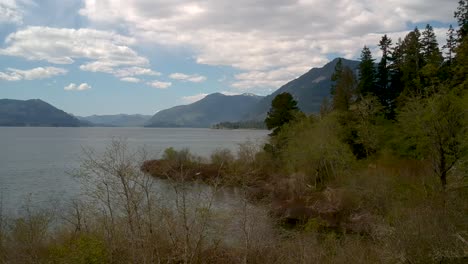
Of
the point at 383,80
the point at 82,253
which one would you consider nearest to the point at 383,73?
the point at 383,80

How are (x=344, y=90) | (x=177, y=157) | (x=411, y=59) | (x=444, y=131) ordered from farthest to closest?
(x=177, y=157)
(x=344, y=90)
(x=411, y=59)
(x=444, y=131)

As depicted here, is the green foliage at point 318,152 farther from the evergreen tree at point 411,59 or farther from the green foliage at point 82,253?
the green foliage at point 82,253

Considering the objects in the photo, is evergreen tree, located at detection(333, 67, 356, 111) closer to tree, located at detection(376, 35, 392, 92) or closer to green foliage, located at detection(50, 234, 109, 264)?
tree, located at detection(376, 35, 392, 92)

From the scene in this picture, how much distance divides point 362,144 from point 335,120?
4529 millimetres

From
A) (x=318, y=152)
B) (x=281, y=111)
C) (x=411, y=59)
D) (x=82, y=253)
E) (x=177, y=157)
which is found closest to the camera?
(x=82, y=253)

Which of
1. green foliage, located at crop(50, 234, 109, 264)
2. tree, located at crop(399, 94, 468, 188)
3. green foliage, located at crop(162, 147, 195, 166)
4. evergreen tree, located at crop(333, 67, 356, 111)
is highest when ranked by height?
evergreen tree, located at crop(333, 67, 356, 111)

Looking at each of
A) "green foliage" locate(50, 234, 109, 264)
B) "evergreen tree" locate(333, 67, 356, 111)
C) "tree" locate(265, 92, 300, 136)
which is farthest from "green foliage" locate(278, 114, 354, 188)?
"green foliage" locate(50, 234, 109, 264)

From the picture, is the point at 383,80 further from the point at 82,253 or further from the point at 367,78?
the point at 82,253

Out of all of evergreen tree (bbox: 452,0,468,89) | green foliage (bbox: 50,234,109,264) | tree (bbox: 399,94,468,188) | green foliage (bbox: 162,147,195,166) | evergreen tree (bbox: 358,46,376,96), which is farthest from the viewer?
green foliage (bbox: 162,147,195,166)

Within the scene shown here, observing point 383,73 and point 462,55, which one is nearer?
point 462,55

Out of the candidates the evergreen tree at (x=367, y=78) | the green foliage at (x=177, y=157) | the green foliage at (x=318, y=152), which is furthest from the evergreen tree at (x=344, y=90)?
the green foliage at (x=177, y=157)

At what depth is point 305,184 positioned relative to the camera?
147ft

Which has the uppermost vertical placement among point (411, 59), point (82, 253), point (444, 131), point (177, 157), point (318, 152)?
point (411, 59)

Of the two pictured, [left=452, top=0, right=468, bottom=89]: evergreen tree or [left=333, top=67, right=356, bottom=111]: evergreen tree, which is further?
[left=333, top=67, right=356, bottom=111]: evergreen tree
